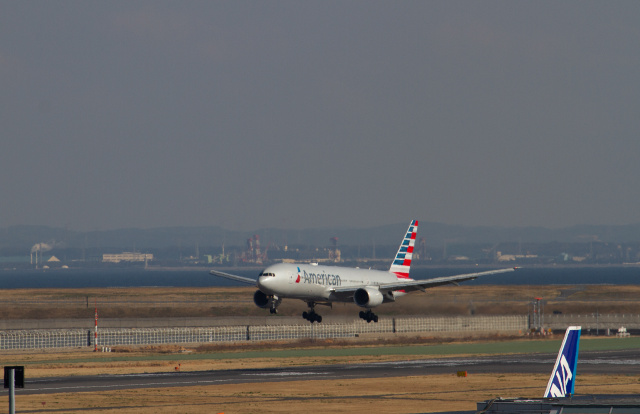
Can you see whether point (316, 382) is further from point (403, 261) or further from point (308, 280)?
point (403, 261)

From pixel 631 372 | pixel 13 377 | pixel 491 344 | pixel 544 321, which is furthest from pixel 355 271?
pixel 13 377

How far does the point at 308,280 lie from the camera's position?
71062 millimetres

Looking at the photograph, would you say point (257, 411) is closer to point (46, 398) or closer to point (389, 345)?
point (46, 398)

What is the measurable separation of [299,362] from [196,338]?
1980 cm

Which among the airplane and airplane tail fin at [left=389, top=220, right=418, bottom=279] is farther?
airplane tail fin at [left=389, top=220, right=418, bottom=279]

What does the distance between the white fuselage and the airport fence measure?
5.24 meters

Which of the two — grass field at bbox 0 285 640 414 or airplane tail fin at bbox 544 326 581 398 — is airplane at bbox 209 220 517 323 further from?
airplane tail fin at bbox 544 326 581 398

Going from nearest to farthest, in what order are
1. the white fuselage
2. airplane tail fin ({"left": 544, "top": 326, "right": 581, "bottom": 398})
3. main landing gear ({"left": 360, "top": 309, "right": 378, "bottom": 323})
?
airplane tail fin ({"left": 544, "top": 326, "right": 581, "bottom": 398}) < the white fuselage < main landing gear ({"left": 360, "top": 309, "right": 378, "bottom": 323})

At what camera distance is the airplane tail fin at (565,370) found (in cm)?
2014

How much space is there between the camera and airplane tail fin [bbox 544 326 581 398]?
20141 mm

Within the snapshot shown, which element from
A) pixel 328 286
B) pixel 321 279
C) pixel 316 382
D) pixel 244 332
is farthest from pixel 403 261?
pixel 316 382

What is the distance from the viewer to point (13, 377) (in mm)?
20562

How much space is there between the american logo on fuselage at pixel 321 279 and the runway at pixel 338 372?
1543 centimetres

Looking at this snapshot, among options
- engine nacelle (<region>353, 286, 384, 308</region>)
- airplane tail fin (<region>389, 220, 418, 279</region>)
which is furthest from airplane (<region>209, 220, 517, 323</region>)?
airplane tail fin (<region>389, 220, 418, 279</region>)
